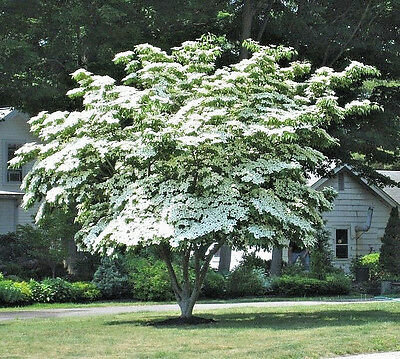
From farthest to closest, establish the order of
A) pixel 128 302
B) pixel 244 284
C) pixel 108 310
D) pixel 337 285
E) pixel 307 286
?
pixel 337 285
pixel 307 286
pixel 244 284
pixel 128 302
pixel 108 310

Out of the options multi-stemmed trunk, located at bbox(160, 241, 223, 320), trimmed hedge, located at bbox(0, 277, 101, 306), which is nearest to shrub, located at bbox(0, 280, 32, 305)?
trimmed hedge, located at bbox(0, 277, 101, 306)

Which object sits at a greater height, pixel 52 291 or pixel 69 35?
pixel 69 35

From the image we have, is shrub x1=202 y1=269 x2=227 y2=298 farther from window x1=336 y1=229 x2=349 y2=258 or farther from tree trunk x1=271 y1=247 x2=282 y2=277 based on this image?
window x1=336 y1=229 x2=349 y2=258

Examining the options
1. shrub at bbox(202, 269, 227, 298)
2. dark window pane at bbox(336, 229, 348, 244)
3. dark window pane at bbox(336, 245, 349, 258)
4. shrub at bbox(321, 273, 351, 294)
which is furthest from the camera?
dark window pane at bbox(336, 229, 348, 244)

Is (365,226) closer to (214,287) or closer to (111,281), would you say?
(214,287)

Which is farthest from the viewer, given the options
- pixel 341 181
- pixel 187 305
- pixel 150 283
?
pixel 341 181

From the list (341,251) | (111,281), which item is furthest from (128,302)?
(341,251)

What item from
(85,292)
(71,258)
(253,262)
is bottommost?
(85,292)

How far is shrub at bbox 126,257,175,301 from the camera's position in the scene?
24203 millimetres

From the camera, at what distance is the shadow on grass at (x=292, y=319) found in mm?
15109

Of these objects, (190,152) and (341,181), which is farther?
(341,181)

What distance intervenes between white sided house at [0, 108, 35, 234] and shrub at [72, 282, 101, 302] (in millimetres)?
13523

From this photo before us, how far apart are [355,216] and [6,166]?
1608cm

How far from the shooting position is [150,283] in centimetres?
2428
